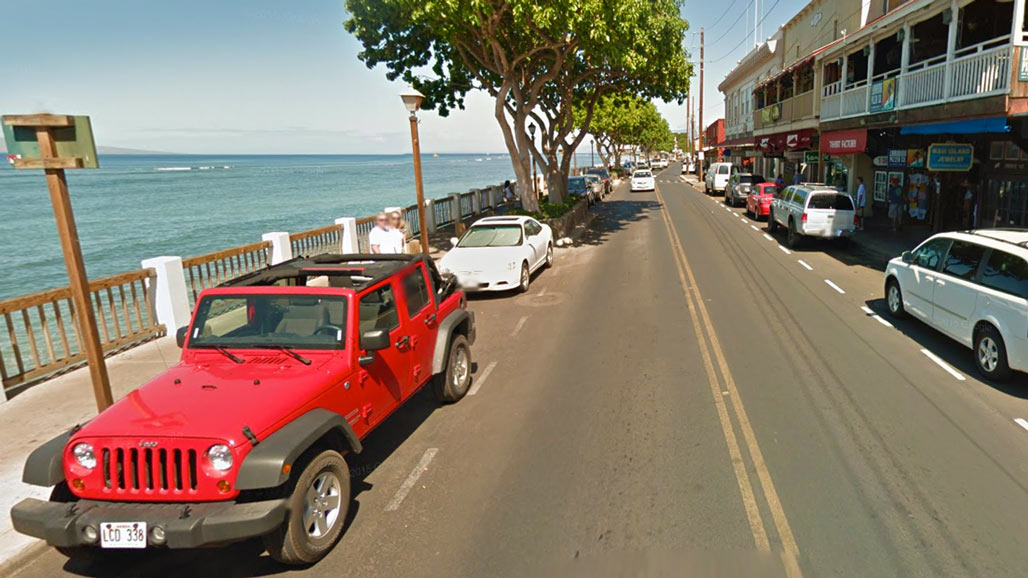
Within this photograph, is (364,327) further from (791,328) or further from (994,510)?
(791,328)

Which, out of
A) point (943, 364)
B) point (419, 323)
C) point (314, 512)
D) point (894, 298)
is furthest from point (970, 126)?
point (314, 512)

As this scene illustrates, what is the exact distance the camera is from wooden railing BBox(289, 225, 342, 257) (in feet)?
45.2

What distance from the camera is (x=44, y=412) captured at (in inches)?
283

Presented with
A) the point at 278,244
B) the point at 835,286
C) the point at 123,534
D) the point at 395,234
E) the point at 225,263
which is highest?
the point at 395,234

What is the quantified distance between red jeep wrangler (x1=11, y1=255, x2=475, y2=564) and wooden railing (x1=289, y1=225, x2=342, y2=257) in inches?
318

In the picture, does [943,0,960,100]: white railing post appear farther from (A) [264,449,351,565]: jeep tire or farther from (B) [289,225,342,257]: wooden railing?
(A) [264,449,351,565]: jeep tire

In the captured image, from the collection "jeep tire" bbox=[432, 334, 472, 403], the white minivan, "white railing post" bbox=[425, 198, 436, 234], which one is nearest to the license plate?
"jeep tire" bbox=[432, 334, 472, 403]

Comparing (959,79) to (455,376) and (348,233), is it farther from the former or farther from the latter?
(348,233)

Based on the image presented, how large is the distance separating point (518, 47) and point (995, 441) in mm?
18919

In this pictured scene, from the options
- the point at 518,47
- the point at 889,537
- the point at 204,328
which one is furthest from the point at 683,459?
the point at 518,47

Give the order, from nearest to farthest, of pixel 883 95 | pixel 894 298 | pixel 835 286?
pixel 894 298 → pixel 835 286 → pixel 883 95

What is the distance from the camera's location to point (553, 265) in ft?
55.9

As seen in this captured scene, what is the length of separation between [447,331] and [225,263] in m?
7.02

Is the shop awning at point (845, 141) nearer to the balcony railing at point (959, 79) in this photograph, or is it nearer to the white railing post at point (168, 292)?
the balcony railing at point (959, 79)
